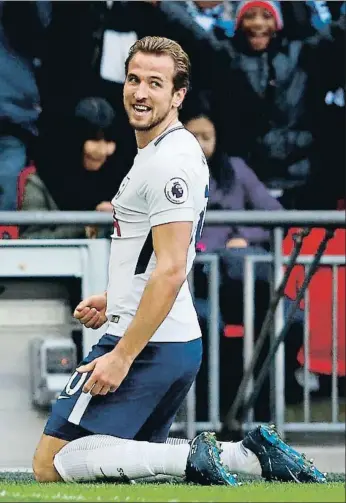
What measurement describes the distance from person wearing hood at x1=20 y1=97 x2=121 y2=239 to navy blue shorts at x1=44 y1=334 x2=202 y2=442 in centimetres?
315

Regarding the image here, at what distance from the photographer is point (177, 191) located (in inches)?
220

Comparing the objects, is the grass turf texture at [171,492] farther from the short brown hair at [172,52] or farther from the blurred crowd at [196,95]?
the blurred crowd at [196,95]

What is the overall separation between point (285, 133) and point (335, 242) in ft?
4.09

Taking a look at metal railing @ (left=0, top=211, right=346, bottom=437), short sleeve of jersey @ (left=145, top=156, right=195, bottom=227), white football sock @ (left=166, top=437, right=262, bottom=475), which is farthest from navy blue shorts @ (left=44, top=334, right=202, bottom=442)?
metal railing @ (left=0, top=211, right=346, bottom=437)

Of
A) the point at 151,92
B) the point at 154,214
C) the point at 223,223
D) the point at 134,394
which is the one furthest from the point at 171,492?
the point at 223,223

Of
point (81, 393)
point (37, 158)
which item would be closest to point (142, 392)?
point (81, 393)

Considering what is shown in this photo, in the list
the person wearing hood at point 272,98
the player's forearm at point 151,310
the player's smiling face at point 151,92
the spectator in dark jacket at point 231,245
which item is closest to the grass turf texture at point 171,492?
the player's forearm at point 151,310

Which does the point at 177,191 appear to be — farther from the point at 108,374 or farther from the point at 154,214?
the point at 108,374

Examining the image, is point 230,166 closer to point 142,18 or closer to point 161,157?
point 142,18

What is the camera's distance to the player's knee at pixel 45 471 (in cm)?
594

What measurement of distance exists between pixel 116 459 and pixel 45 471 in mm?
359

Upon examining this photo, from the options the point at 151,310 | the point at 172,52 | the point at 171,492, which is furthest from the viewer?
the point at 172,52

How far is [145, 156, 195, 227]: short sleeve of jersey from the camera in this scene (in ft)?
18.3

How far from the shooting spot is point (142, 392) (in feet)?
19.0
